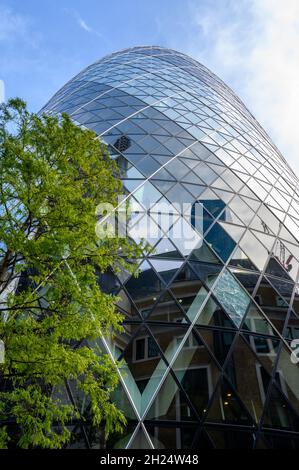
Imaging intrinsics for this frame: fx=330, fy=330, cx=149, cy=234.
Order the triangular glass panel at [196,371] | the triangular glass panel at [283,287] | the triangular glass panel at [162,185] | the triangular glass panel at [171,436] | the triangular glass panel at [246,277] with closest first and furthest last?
the triangular glass panel at [171,436], the triangular glass panel at [196,371], the triangular glass panel at [246,277], the triangular glass panel at [283,287], the triangular glass panel at [162,185]

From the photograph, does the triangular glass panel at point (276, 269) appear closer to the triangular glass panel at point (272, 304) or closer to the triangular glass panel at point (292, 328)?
the triangular glass panel at point (272, 304)

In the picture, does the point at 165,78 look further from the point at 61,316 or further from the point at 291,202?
the point at 61,316

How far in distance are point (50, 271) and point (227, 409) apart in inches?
199

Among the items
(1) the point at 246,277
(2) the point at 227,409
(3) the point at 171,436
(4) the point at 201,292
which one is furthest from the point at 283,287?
(3) the point at 171,436

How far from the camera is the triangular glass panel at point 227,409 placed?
24.0 ft

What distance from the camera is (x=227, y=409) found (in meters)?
7.45

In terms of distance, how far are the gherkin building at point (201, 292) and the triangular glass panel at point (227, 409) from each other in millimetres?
22

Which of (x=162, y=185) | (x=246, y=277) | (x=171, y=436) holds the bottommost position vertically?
(x=171, y=436)

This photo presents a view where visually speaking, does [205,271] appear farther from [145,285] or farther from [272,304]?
[272,304]

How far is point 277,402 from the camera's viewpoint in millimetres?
8047

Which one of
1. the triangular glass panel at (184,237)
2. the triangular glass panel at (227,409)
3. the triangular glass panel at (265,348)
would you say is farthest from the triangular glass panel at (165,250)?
the triangular glass panel at (227,409)

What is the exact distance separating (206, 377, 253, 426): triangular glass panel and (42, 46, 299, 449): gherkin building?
0.02 metres

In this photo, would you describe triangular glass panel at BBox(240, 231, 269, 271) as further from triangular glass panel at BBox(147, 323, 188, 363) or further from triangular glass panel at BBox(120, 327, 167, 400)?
triangular glass panel at BBox(120, 327, 167, 400)

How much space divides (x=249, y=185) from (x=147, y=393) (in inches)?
416
